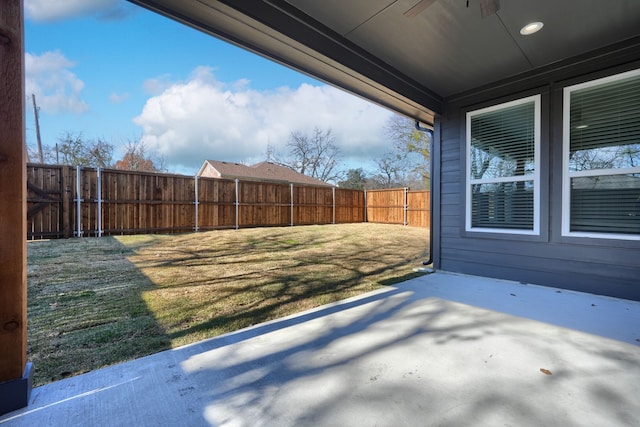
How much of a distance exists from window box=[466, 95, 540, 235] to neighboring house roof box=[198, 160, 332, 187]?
611 inches

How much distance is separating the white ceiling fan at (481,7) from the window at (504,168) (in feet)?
6.25

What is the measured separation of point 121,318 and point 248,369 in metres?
1.58

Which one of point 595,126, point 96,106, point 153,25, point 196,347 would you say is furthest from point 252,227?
point 96,106

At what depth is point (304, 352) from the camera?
1850mm

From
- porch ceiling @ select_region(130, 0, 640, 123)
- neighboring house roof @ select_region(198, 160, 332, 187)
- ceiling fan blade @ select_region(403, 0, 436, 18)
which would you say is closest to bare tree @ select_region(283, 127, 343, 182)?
neighboring house roof @ select_region(198, 160, 332, 187)

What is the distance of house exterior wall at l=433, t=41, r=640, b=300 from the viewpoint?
113 inches

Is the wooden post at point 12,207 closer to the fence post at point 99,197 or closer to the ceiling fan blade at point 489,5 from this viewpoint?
the ceiling fan blade at point 489,5

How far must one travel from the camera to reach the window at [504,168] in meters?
3.43

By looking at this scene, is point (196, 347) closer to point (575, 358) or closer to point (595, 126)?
point (575, 358)

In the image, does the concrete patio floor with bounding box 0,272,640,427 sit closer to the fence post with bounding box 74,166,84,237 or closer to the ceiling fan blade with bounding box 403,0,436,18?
the ceiling fan blade with bounding box 403,0,436,18

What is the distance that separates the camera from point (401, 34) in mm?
2658

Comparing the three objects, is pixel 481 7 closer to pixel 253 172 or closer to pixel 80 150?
pixel 253 172

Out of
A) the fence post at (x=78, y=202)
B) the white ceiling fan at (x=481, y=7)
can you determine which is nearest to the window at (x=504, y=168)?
the white ceiling fan at (x=481, y=7)

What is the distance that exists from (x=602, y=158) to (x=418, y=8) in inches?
103
